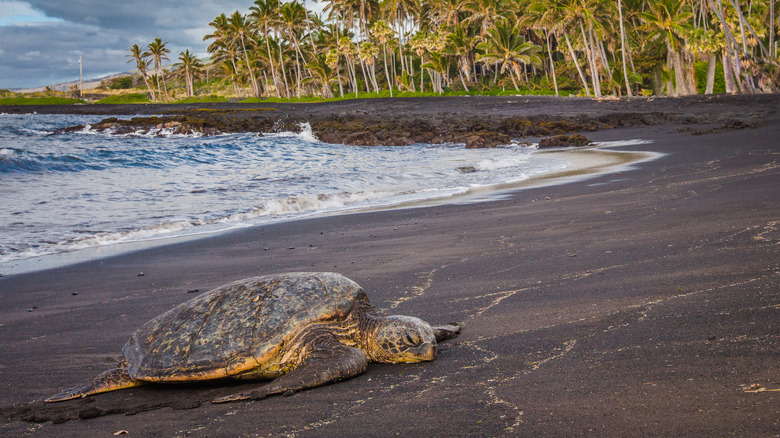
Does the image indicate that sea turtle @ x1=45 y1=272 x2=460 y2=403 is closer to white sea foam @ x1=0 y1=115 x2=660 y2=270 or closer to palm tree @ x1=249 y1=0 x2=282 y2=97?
white sea foam @ x1=0 y1=115 x2=660 y2=270

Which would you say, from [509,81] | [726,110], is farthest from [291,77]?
[726,110]

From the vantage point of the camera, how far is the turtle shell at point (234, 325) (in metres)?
3.48

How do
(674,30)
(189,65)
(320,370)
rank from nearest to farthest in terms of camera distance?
(320,370), (674,30), (189,65)

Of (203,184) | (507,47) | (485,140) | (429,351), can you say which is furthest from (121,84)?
(429,351)

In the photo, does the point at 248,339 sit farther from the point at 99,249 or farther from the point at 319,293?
the point at 99,249

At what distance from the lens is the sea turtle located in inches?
136

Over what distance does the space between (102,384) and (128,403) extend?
11.8 inches

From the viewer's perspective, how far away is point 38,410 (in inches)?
130

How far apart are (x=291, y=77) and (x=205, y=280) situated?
288ft

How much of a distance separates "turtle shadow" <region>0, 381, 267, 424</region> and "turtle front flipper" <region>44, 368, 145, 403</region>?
0.03 m

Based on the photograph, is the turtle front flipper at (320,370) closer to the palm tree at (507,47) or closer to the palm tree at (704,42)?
the palm tree at (704,42)

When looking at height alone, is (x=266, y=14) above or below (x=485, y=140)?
above

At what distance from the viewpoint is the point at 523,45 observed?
53.2 metres

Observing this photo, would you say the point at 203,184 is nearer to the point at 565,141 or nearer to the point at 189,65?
the point at 565,141
